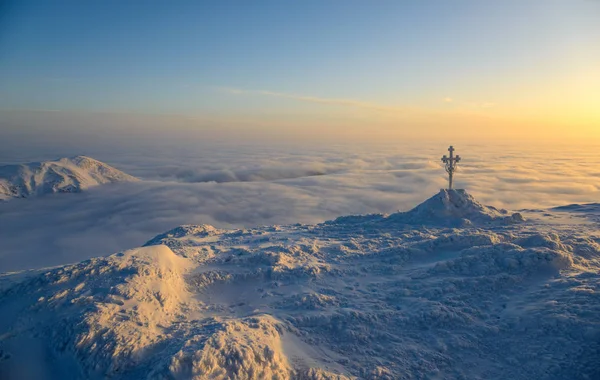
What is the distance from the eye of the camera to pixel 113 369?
246 inches

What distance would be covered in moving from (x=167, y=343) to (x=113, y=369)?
3.38ft

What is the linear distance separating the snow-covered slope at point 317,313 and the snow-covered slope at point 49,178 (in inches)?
2383

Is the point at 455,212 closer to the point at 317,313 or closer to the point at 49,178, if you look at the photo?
the point at 317,313

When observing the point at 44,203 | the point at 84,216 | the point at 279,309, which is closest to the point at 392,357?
the point at 279,309

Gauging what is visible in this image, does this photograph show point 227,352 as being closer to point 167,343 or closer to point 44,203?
point 167,343

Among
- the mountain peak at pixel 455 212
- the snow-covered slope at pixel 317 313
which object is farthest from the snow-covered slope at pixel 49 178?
the mountain peak at pixel 455 212

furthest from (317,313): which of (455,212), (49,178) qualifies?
(49,178)

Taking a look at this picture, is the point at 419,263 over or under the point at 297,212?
over

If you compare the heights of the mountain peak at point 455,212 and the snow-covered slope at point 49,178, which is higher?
the mountain peak at point 455,212

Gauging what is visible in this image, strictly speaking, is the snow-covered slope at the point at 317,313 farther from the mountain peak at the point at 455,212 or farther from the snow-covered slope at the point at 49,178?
the snow-covered slope at the point at 49,178

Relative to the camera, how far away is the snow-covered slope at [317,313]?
6480mm

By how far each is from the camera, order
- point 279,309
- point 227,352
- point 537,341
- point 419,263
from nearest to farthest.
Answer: point 227,352
point 537,341
point 279,309
point 419,263

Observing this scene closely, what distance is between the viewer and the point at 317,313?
8.56 meters

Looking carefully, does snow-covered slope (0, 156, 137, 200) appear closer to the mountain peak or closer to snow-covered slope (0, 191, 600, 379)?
snow-covered slope (0, 191, 600, 379)
